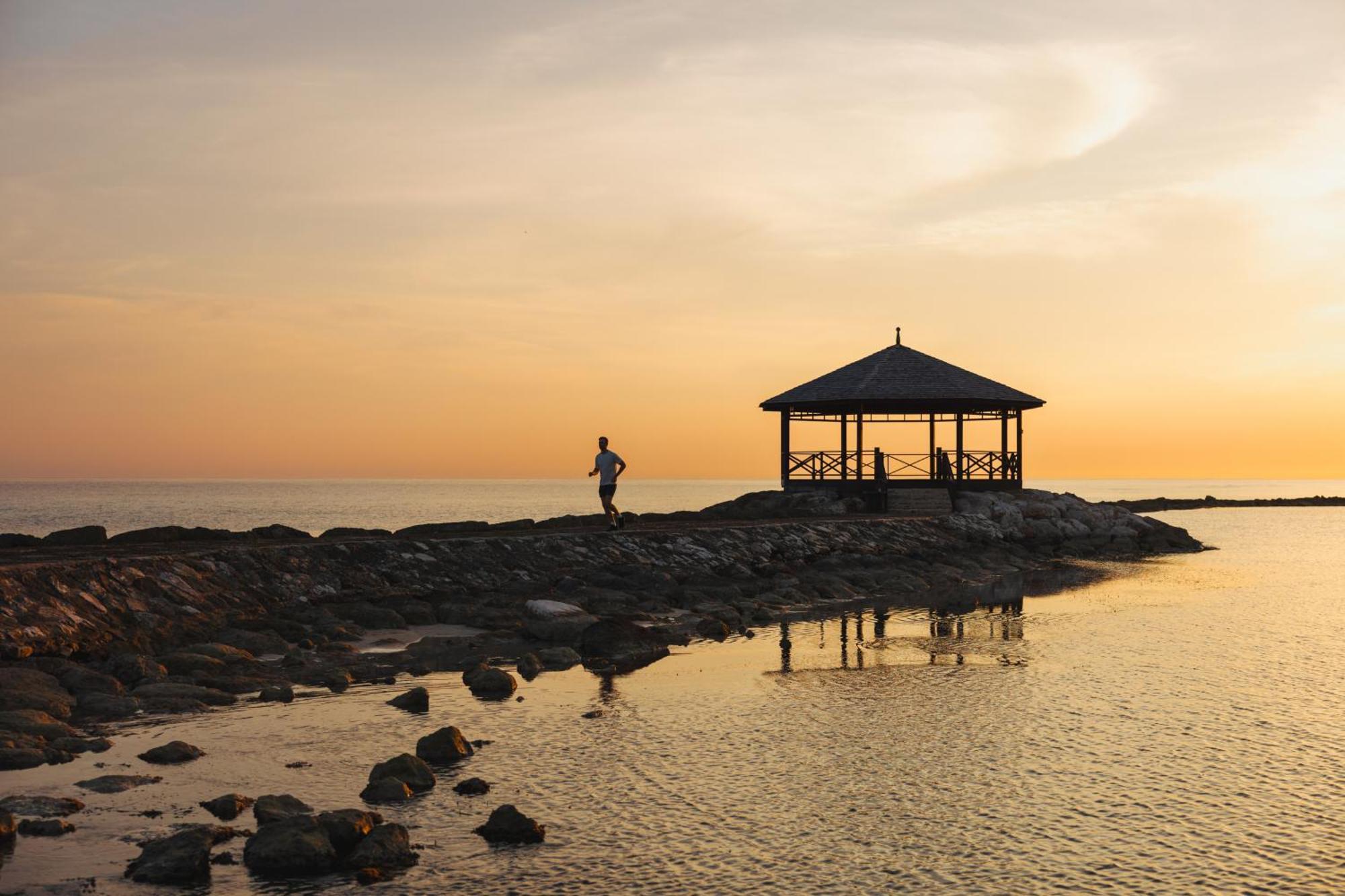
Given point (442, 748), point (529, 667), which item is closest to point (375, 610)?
point (529, 667)

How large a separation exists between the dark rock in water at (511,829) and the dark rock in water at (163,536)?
16.8 meters

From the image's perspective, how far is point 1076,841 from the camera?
966 centimetres

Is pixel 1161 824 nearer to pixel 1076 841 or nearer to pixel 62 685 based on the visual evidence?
pixel 1076 841

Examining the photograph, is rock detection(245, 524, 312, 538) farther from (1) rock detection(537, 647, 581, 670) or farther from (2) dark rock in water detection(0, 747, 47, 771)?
(2) dark rock in water detection(0, 747, 47, 771)

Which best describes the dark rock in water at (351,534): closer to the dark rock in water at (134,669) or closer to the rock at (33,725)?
the dark rock in water at (134,669)

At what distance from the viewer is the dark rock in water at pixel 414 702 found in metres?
14.6

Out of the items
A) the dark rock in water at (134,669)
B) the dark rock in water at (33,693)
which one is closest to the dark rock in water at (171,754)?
the dark rock in water at (33,693)

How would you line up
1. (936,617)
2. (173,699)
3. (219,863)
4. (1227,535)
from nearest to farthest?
(219,863) → (173,699) → (936,617) → (1227,535)

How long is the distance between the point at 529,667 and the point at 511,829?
7719mm

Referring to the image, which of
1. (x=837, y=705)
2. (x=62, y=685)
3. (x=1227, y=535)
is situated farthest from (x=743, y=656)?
(x=1227, y=535)

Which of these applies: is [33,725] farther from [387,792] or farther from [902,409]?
[902,409]

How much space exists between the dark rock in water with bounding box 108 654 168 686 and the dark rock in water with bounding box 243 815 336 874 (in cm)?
735

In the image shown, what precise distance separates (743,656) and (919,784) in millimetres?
7877

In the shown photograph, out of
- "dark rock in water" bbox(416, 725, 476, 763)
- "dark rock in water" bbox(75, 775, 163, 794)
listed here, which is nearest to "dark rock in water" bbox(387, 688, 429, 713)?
"dark rock in water" bbox(416, 725, 476, 763)
